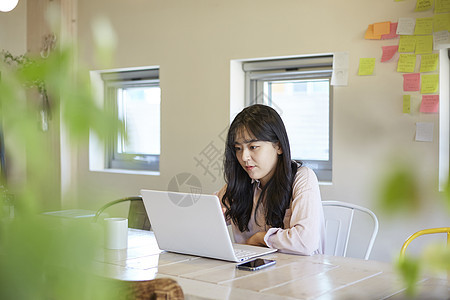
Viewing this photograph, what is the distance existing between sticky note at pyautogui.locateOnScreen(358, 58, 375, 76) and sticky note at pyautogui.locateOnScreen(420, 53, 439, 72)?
257 millimetres

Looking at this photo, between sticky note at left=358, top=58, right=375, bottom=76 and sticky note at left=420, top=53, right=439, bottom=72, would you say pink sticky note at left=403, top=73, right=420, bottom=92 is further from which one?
sticky note at left=358, top=58, right=375, bottom=76

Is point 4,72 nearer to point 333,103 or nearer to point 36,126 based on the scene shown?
point 36,126

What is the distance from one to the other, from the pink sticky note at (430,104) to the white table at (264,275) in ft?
4.33

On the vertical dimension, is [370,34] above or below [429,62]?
above

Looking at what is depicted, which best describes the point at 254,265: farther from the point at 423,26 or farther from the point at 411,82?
the point at 423,26

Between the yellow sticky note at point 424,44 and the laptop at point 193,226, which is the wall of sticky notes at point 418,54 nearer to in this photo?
the yellow sticky note at point 424,44

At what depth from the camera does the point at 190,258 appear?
71.3 inches

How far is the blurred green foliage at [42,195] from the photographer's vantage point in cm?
20

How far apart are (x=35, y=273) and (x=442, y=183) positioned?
154 millimetres

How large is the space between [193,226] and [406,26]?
1695mm

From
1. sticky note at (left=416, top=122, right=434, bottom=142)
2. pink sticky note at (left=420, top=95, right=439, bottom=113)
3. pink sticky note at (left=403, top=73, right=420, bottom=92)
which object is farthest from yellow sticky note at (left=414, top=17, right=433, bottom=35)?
sticky note at (left=416, top=122, right=434, bottom=142)

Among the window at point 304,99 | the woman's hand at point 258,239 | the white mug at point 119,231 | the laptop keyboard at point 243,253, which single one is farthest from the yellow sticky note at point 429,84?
the white mug at point 119,231

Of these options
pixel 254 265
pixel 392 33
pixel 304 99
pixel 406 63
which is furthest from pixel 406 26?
pixel 254 265

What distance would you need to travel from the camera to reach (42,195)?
234mm
